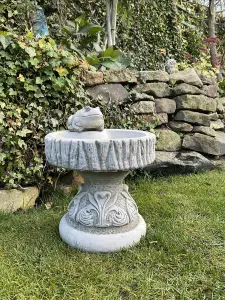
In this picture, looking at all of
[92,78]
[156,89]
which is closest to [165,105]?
[156,89]

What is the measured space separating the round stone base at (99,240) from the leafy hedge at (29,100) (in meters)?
0.90

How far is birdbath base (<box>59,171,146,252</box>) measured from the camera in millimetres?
1795

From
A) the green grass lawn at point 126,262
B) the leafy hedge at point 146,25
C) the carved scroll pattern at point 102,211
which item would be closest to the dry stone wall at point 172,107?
the green grass lawn at point 126,262

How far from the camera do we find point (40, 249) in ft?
5.88

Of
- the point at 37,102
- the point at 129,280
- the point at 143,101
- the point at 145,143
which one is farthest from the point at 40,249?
the point at 143,101

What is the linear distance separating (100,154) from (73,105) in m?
1.36

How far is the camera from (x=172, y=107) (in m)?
3.64

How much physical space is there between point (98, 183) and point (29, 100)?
1209mm

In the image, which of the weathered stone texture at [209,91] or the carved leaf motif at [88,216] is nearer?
the carved leaf motif at [88,216]

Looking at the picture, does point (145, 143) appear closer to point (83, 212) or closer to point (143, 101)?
point (83, 212)

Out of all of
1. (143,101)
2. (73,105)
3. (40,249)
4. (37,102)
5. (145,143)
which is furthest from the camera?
(143,101)

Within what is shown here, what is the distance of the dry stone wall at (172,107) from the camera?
3.28 metres

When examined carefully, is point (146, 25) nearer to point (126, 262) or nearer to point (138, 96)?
point (138, 96)

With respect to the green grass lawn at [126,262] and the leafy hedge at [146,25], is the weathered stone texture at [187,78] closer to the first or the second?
the leafy hedge at [146,25]
